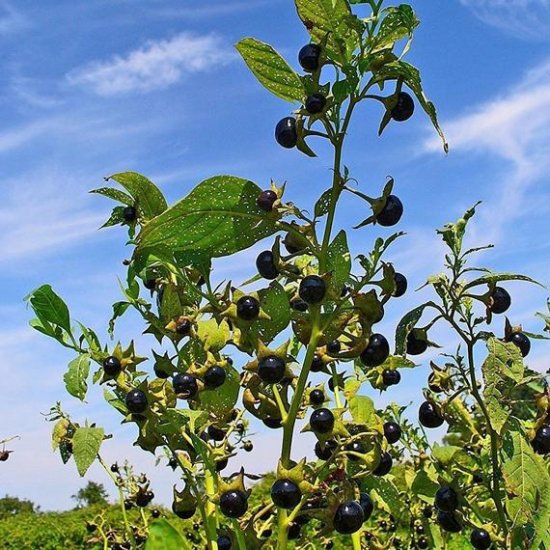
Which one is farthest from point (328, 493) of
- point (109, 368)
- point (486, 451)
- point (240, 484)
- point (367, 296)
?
point (486, 451)

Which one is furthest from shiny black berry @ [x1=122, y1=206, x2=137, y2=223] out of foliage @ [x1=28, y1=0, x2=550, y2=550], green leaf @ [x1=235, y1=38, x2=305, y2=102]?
green leaf @ [x1=235, y1=38, x2=305, y2=102]

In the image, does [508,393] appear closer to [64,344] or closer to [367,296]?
[367,296]

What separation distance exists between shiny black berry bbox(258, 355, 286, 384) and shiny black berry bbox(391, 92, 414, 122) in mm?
472

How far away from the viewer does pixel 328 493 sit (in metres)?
1.44

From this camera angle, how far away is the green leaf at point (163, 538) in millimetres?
812

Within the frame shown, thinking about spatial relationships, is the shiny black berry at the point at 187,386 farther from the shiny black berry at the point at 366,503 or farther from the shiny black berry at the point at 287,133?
the shiny black berry at the point at 287,133

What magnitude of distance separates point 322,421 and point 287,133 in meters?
0.51

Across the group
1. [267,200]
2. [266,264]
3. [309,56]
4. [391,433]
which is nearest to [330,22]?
[309,56]

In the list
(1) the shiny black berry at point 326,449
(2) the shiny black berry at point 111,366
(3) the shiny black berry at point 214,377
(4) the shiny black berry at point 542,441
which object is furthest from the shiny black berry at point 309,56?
(4) the shiny black berry at point 542,441

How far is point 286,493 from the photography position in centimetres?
131

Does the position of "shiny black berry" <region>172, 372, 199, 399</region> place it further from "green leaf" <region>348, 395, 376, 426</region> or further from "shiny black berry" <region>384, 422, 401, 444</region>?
"shiny black berry" <region>384, 422, 401, 444</region>

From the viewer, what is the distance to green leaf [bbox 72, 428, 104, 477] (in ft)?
5.72

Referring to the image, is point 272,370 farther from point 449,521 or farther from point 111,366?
point 449,521

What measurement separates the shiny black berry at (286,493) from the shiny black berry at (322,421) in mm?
149
